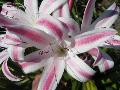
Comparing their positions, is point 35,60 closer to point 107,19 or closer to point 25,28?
point 25,28

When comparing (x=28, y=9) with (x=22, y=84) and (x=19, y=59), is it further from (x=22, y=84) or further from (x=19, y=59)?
(x=22, y=84)

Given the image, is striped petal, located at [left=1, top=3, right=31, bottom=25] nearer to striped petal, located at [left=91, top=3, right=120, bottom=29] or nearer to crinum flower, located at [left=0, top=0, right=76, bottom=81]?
crinum flower, located at [left=0, top=0, right=76, bottom=81]

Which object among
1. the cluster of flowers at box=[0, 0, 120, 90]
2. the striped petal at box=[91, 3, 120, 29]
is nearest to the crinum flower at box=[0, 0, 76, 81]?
the cluster of flowers at box=[0, 0, 120, 90]

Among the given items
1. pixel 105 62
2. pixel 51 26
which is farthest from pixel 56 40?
pixel 105 62

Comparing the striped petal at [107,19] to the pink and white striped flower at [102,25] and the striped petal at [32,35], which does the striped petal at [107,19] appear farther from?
the striped petal at [32,35]

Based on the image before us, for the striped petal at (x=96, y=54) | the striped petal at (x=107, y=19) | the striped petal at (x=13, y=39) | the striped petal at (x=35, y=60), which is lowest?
the striped petal at (x=35, y=60)

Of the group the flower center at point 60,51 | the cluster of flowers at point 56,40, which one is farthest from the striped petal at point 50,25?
the flower center at point 60,51
